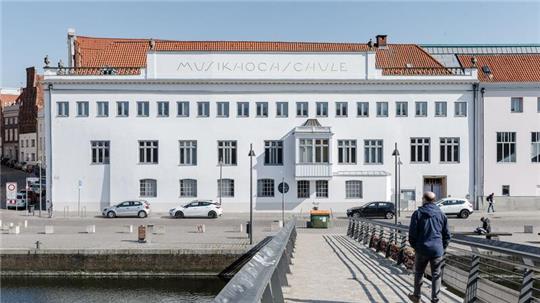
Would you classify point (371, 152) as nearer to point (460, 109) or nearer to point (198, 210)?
point (460, 109)

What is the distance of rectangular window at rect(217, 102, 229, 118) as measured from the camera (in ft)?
188

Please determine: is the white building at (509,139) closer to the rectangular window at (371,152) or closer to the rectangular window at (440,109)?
the rectangular window at (440,109)

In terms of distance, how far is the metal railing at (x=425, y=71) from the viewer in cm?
5816

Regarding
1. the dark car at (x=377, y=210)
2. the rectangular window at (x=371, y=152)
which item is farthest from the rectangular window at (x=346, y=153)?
the dark car at (x=377, y=210)

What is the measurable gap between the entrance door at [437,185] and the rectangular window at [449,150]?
5.41ft

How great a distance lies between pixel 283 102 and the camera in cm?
5741

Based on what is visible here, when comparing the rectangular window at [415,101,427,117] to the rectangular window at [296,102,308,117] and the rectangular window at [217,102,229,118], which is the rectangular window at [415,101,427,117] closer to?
the rectangular window at [296,102,308,117]

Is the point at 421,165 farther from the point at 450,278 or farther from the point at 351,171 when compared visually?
the point at 450,278

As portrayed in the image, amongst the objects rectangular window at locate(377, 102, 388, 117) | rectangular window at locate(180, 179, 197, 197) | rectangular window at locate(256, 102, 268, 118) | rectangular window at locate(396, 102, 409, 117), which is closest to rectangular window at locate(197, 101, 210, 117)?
rectangular window at locate(256, 102, 268, 118)

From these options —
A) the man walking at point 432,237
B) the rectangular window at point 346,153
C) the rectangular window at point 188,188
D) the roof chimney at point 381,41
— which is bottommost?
the rectangular window at point 188,188

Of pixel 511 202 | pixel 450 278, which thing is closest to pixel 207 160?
pixel 511 202

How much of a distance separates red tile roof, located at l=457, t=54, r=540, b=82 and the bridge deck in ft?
141

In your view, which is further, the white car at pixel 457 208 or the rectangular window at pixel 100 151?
the rectangular window at pixel 100 151

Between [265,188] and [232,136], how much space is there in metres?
5.01
